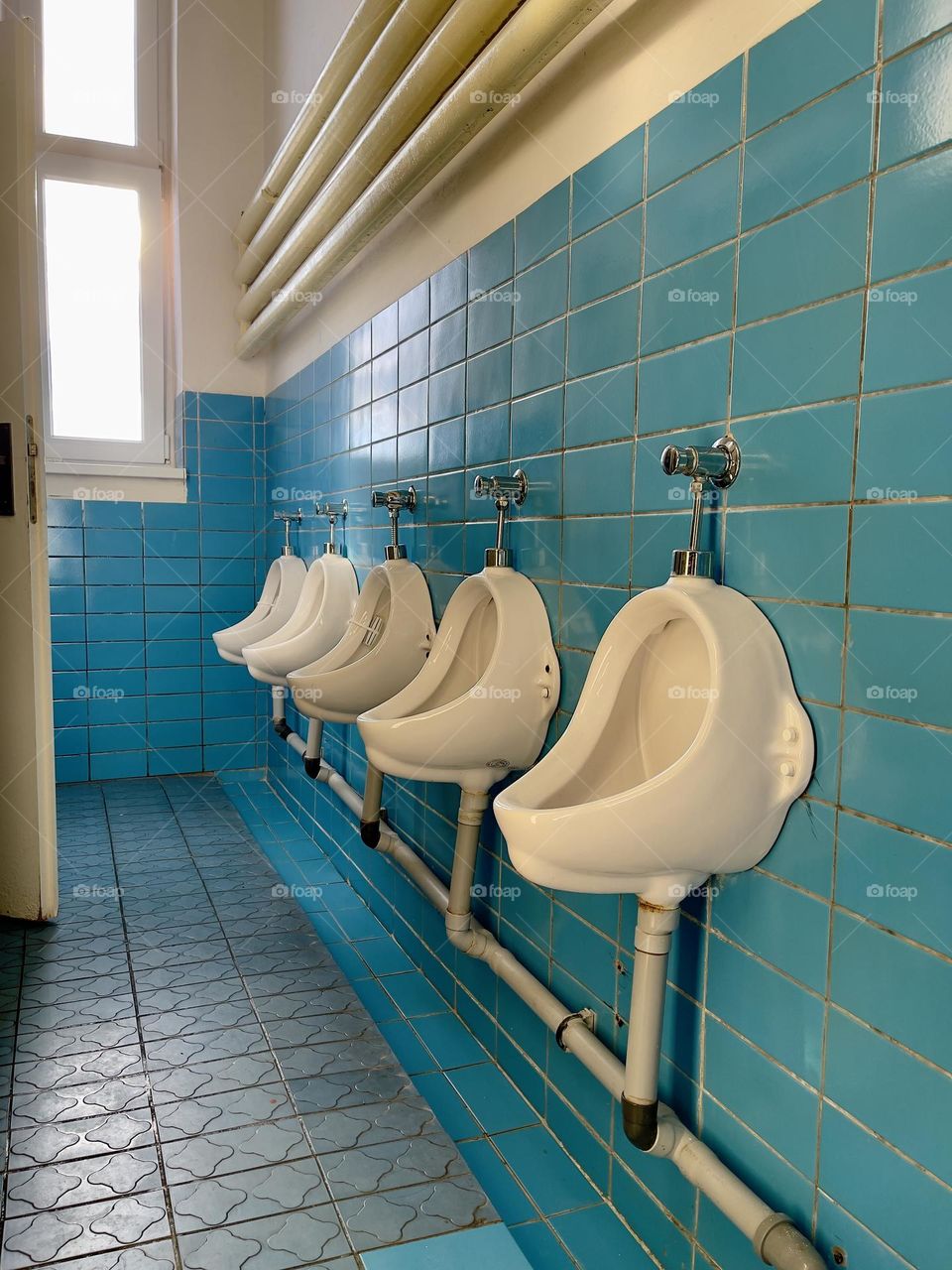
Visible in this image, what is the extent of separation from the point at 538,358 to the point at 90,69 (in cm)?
361

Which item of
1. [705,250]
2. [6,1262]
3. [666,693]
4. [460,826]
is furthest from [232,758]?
[705,250]

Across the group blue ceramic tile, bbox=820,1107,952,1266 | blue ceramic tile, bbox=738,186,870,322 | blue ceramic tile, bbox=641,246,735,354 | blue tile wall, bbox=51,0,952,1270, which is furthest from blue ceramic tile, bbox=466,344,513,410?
blue ceramic tile, bbox=820,1107,952,1266

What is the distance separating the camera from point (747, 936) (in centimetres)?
121

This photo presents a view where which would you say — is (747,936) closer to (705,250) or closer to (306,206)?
(705,250)

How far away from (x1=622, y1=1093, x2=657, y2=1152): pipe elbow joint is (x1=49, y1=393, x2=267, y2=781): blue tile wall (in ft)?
10.9

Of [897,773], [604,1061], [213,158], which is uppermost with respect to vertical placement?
[213,158]

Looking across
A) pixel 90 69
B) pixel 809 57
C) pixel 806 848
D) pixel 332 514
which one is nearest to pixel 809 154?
pixel 809 57

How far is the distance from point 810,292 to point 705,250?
0.24 metres

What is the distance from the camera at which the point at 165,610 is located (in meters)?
4.18

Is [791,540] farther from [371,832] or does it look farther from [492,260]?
[371,832]

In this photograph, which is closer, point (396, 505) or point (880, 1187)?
point (880, 1187)

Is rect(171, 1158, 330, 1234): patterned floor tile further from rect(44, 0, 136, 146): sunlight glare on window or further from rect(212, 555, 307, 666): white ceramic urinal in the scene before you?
rect(44, 0, 136, 146): sunlight glare on window

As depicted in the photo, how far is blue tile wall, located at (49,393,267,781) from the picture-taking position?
404 centimetres

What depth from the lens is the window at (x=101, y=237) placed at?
160 inches
